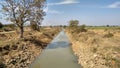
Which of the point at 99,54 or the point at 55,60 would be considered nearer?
the point at 99,54

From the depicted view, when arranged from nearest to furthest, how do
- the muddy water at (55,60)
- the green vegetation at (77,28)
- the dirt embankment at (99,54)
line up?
the dirt embankment at (99,54), the muddy water at (55,60), the green vegetation at (77,28)

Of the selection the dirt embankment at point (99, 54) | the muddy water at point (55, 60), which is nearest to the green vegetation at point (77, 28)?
the dirt embankment at point (99, 54)

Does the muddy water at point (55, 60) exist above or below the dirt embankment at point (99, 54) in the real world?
below

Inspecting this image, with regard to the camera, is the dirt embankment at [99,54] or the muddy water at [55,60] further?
the muddy water at [55,60]

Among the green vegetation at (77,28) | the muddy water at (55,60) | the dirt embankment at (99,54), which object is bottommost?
the muddy water at (55,60)

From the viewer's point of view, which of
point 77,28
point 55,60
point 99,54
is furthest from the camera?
point 77,28

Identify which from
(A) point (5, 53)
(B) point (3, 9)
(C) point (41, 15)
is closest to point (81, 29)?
(C) point (41, 15)

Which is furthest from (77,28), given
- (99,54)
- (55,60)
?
(99,54)

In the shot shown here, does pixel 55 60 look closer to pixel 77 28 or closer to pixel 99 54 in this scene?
pixel 99 54

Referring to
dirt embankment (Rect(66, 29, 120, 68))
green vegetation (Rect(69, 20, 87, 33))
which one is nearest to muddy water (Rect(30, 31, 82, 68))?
dirt embankment (Rect(66, 29, 120, 68))

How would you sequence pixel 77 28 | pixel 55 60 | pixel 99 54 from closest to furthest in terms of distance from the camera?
pixel 99 54 < pixel 55 60 < pixel 77 28

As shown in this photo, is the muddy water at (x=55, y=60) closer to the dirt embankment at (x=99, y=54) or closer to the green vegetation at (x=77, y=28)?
the dirt embankment at (x=99, y=54)

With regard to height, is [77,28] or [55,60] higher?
[77,28]

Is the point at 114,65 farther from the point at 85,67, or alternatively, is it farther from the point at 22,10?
the point at 22,10
